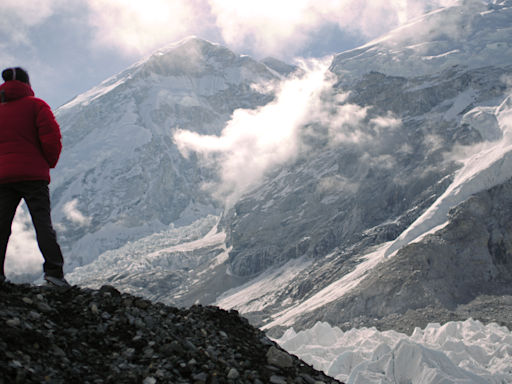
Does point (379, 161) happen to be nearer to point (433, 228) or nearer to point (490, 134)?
point (490, 134)

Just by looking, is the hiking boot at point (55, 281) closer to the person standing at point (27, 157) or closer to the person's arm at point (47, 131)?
the person standing at point (27, 157)

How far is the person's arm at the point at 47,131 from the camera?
7875 mm

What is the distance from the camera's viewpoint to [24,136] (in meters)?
7.89

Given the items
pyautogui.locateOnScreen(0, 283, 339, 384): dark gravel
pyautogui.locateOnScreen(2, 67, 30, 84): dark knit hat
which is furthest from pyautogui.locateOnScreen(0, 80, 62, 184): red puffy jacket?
pyautogui.locateOnScreen(0, 283, 339, 384): dark gravel

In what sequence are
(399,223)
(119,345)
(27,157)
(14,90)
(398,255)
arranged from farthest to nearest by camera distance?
(399,223) → (398,255) → (14,90) → (27,157) → (119,345)

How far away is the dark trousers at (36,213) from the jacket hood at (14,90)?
156cm

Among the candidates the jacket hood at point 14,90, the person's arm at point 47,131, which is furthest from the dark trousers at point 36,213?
the jacket hood at point 14,90

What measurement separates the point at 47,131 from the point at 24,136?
0.40 metres

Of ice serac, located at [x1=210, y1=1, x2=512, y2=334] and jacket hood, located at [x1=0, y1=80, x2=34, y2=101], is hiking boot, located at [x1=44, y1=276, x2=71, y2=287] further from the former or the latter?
ice serac, located at [x1=210, y1=1, x2=512, y2=334]

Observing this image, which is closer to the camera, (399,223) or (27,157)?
(27,157)

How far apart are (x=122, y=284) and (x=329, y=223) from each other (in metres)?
84.4

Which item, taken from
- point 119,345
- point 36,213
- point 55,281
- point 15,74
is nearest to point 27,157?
point 36,213

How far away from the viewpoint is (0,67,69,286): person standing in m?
7.79

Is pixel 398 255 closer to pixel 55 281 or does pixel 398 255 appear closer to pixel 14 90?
pixel 55 281
